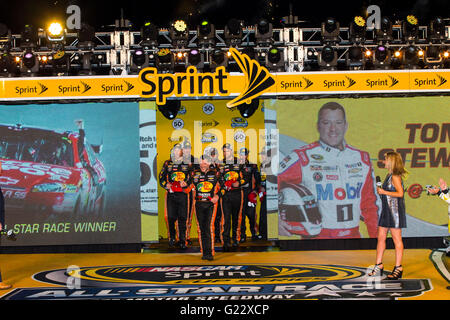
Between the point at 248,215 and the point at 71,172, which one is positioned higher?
the point at 71,172

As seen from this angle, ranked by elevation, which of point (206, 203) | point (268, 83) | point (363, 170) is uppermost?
point (268, 83)

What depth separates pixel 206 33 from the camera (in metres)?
9.93

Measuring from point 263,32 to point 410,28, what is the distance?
8.59 ft

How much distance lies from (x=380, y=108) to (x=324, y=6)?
3587 mm

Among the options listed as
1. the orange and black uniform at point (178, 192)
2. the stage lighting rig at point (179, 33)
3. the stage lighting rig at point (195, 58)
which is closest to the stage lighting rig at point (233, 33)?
the stage lighting rig at point (195, 58)

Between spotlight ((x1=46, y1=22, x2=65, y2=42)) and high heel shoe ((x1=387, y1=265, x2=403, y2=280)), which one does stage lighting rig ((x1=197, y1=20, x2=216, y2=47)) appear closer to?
spotlight ((x1=46, y1=22, x2=65, y2=42))

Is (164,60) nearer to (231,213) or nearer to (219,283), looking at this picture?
(231,213)

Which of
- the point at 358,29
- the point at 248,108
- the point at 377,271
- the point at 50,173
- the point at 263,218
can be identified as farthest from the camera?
the point at 263,218

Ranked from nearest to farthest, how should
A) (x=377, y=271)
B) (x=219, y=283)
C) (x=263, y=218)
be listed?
(x=219, y=283) < (x=377, y=271) < (x=263, y=218)

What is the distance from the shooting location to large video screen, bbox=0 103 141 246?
10.1 m

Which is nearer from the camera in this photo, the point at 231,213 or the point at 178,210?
the point at 178,210

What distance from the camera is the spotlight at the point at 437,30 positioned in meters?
9.88

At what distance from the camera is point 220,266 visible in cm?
830

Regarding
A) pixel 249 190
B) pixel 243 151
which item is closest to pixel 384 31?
pixel 243 151
